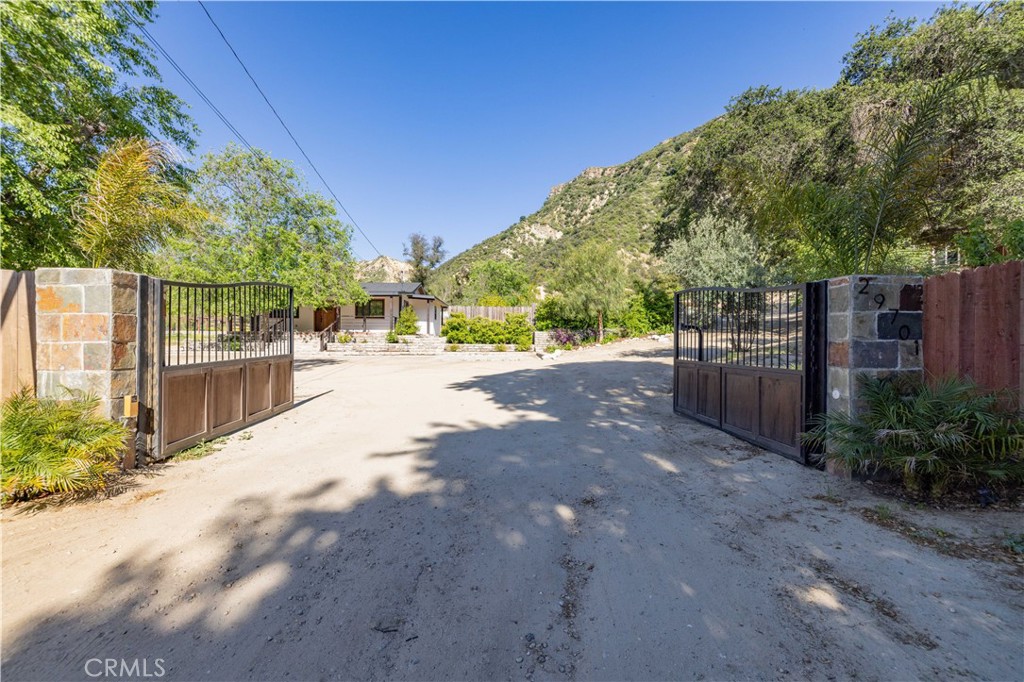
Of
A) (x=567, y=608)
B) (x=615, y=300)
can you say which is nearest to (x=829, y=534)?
(x=567, y=608)

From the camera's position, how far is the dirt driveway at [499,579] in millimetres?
1727

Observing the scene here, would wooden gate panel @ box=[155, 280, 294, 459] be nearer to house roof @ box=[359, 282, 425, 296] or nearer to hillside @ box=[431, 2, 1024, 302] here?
hillside @ box=[431, 2, 1024, 302]

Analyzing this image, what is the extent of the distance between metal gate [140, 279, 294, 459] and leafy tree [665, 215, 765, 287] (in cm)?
1217

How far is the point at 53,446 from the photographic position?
319 centimetres

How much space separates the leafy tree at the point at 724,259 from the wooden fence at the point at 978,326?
926 centimetres

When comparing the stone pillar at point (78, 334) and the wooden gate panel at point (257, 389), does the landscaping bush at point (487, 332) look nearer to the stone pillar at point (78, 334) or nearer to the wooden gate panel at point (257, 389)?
the wooden gate panel at point (257, 389)

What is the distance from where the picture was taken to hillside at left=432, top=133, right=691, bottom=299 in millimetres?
46969

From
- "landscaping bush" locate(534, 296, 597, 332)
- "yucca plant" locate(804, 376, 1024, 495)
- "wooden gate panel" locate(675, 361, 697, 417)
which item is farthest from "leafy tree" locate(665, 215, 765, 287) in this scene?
"yucca plant" locate(804, 376, 1024, 495)

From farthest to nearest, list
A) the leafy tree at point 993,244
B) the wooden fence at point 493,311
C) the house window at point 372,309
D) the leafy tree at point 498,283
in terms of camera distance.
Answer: the leafy tree at point 498,283, the house window at point 372,309, the wooden fence at point 493,311, the leafy tree at point 993,244

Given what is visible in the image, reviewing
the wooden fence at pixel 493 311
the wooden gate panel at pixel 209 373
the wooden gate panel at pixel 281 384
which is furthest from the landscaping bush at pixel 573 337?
the wooden gate panel at pixel 209 373

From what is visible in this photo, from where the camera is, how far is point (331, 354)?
19.8 meters

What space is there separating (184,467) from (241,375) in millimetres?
1763

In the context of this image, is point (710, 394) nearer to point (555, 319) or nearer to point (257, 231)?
point (257, 231)

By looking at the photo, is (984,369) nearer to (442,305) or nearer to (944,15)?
(944,15)
